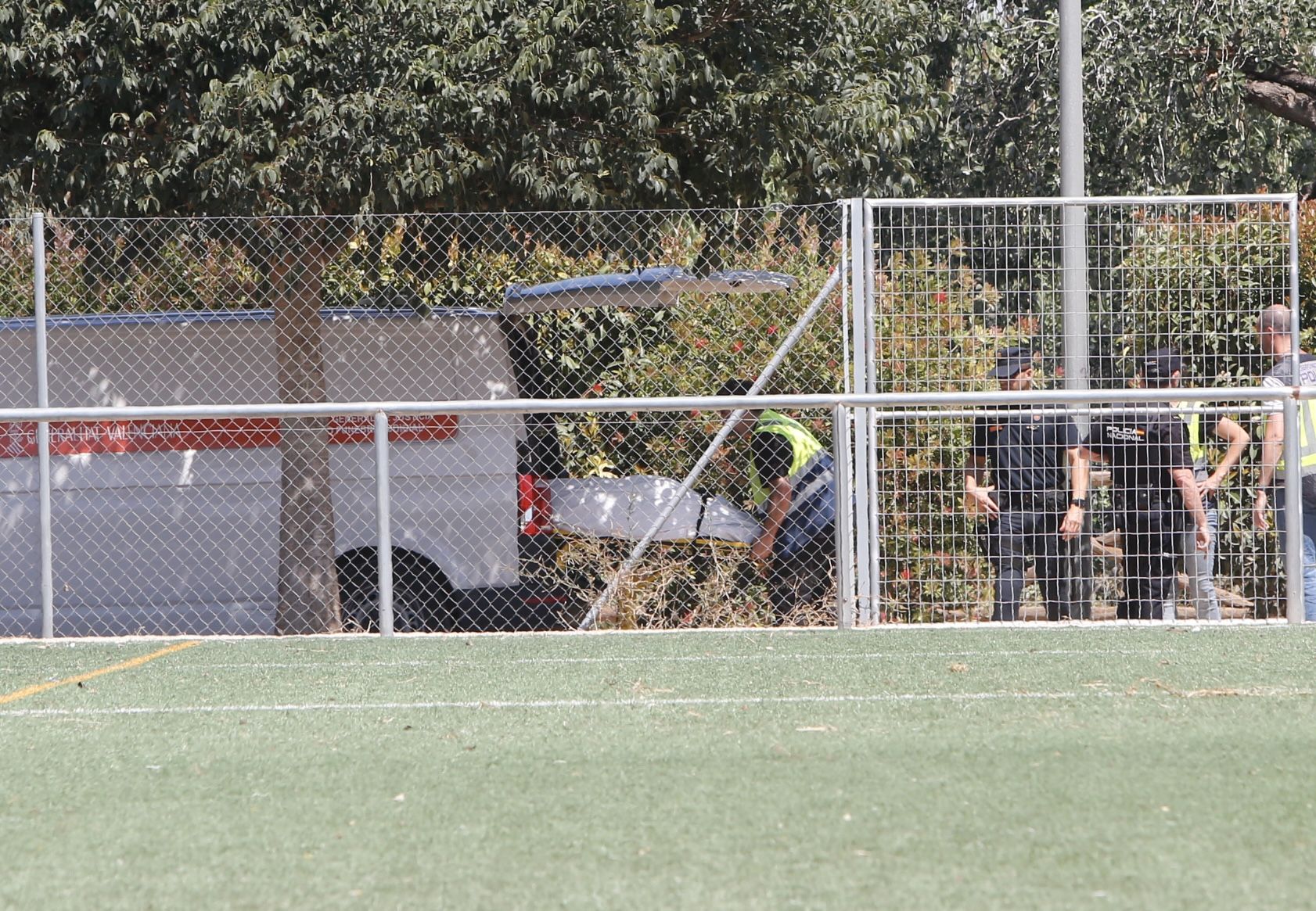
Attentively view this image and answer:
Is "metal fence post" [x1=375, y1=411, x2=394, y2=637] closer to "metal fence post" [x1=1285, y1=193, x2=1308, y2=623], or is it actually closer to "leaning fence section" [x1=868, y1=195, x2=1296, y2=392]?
"leaning fence section" [x1=868, y1=195, x2=1296, y2=392]

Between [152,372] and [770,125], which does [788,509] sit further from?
[152,372]

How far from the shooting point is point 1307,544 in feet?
28.7

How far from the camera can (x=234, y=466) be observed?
9.35 metres

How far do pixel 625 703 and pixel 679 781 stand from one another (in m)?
1.40

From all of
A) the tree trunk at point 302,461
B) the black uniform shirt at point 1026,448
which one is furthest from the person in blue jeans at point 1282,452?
the tree trunk at point 302,461

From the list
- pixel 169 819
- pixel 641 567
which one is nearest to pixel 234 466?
pixel 641 567

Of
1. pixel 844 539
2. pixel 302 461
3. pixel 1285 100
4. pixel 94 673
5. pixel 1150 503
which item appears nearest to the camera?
pixel 94 673

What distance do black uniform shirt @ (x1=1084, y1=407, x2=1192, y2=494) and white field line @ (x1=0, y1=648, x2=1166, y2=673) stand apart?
1.45 metres

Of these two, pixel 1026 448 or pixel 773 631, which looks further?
pixel 1026 448

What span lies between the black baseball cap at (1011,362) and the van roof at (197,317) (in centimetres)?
307

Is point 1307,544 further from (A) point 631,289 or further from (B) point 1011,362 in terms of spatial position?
(A) point 631,289

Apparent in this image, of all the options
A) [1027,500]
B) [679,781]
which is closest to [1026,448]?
[1027,500]

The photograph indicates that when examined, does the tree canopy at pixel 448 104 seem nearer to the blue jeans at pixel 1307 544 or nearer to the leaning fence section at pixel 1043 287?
the leaning fence section at pixel 1043 287

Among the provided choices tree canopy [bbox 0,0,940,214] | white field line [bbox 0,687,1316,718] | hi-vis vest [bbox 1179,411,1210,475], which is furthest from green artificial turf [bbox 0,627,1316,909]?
tree canopy [bbox 0,0,940,214]
